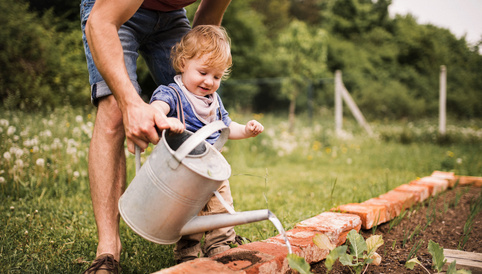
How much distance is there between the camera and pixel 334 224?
195 centimetres

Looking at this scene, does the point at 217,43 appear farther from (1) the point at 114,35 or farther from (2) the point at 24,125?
(2) the point at 24,125

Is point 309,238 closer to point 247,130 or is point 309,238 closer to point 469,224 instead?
point 247,130

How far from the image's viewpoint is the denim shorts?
1.75 meters

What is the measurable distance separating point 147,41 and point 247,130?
2.51ft

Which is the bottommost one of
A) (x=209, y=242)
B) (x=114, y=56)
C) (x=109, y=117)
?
(x=209, y=242)

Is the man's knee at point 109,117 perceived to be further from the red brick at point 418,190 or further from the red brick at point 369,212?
the red brick at point 418,190

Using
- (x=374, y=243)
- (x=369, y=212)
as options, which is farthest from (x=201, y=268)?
(x=369, y=212)

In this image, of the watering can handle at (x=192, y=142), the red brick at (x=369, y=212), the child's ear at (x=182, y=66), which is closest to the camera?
the watering can handle at (x=192, y=142)

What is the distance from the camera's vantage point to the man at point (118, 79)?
4.77 feet

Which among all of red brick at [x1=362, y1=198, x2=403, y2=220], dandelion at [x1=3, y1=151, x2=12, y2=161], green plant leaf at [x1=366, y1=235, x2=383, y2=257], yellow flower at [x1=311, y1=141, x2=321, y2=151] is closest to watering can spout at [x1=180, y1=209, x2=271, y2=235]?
green plant leaf at [x1=366, y1=235, x2=383, y2=257]

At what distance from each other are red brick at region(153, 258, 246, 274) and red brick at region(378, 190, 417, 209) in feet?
5.20

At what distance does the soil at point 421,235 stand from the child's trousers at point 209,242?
43 cm

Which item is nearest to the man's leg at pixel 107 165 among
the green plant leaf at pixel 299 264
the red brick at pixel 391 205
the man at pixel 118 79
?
the man at pixel 118 79

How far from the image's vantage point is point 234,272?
1.34 m
